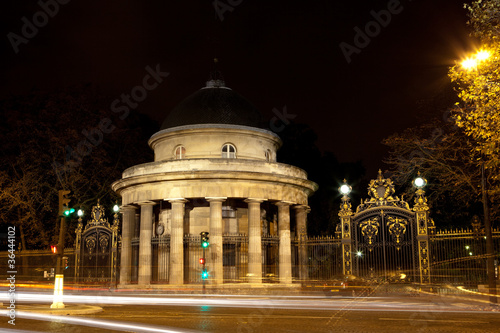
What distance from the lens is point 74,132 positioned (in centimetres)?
4384

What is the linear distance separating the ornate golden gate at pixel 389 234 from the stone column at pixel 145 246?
11.6 meters

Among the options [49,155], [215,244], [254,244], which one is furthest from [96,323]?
[49,155]

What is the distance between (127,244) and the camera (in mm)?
33875

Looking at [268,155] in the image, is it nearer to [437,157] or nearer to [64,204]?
[437,157]

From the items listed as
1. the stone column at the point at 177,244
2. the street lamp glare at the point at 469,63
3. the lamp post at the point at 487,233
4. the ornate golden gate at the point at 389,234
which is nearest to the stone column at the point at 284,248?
the ornate golden gate at the point at 389,234

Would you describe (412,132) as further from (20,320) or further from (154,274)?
(20,320)

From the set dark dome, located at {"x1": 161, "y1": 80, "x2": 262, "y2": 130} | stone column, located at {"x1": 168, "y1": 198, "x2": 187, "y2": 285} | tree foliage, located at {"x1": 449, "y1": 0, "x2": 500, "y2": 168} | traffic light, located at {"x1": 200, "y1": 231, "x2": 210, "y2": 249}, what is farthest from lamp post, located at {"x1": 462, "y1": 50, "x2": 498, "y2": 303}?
dark dome, located at {"x1": 161, "y1": 80, "x2": 262, "y2": 130}

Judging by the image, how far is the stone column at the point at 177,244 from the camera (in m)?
30.5

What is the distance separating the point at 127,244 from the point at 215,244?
6.79 meters

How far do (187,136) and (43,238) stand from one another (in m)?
17.9

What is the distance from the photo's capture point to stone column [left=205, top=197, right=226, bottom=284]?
29.9 metres

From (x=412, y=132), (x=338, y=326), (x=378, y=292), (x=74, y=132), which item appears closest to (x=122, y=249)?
(x=74, y=132)

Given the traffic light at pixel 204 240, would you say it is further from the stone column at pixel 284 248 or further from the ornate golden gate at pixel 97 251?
the ornate golden gate at pixel 97 251

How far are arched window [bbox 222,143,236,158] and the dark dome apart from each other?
1.51m
